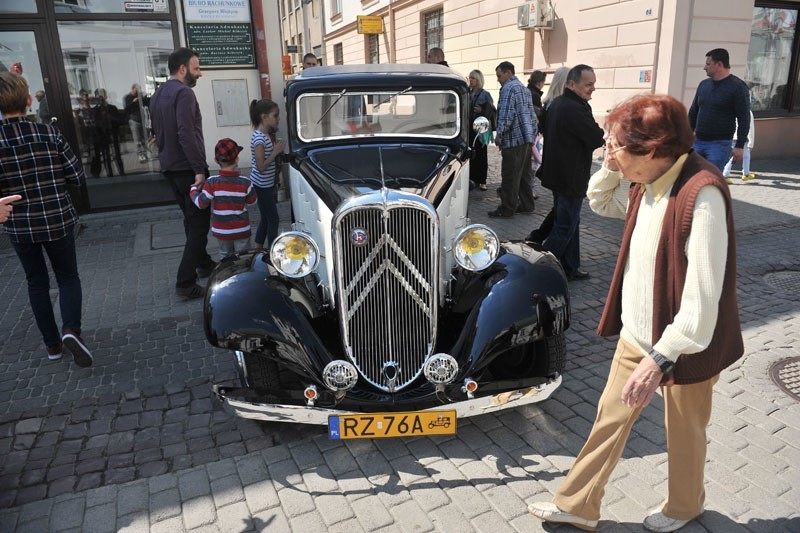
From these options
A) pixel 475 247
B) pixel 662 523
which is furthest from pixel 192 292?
pixel 662 523

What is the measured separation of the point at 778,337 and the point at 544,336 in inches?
95.3

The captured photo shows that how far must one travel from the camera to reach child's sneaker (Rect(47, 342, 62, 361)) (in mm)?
4254

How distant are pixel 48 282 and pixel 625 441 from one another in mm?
3919

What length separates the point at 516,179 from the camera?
302 inches

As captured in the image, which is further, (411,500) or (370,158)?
(370,158)

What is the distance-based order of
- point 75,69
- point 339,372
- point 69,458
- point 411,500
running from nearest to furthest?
point 411,500, point 339,372, point 69,458, point 75,69

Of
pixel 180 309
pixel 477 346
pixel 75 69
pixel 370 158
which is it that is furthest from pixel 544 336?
pixel 75 69

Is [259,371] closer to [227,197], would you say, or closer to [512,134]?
[227,197]

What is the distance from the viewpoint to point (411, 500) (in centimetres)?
279

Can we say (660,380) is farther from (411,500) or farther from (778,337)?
(778,337)

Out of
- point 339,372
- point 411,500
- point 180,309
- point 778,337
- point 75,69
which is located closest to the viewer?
point 411,500

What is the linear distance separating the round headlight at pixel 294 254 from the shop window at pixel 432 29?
15.6m

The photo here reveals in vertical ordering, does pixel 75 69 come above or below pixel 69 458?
above

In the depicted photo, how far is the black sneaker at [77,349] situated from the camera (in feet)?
13.2
